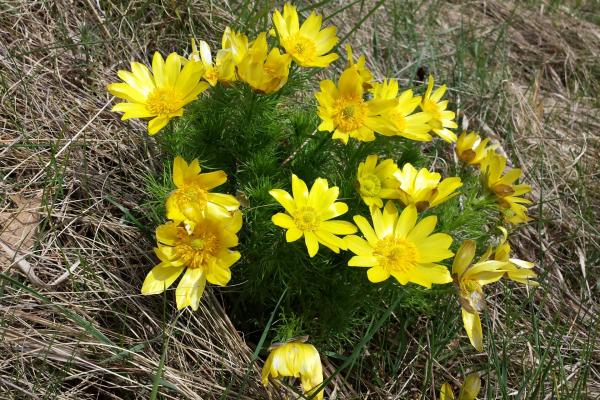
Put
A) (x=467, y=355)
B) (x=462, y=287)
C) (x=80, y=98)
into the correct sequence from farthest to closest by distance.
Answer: (x=80, y=98) → (x=467, y=355) → (x=462, y=287)

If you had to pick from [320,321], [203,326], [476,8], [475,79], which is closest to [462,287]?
[320,321]

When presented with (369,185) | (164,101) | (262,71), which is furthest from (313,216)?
(164,101)

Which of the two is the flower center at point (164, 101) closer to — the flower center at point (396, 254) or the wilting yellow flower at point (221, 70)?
the wilting yellow flower at point (221, 70)

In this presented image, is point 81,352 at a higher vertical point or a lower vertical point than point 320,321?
higher

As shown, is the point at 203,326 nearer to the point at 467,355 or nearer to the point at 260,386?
the point at 260,386

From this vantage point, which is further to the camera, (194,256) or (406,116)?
(406,116)

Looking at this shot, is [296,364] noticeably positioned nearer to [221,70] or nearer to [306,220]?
[306,220]

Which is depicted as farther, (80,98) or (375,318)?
(80,98)
